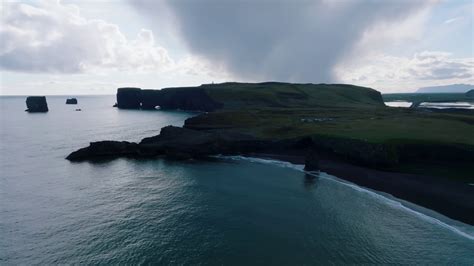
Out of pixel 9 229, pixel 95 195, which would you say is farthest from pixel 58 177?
pixel 9 229

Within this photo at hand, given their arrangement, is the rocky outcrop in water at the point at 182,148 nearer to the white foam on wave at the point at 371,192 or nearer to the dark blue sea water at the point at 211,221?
the white foam on wave at the point at 371,192

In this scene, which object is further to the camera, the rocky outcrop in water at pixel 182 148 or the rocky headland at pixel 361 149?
the rocky outcrop in water at pixel 182 148

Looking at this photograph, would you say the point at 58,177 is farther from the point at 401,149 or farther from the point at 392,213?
the point at 401,149

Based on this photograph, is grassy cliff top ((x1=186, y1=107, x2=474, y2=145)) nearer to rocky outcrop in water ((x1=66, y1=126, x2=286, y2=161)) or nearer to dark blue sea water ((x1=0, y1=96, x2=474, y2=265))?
rocky outcrop in water ((x1=66, y1=126, x2=286, y2=161))

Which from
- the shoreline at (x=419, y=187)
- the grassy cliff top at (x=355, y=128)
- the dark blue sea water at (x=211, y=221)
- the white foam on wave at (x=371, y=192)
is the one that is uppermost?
the grassy cliff top at (x=355, y=128)

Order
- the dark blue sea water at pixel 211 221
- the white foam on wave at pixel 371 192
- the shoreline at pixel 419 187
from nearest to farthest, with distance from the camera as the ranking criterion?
the dark blue sea water at pixel 211 221
the white foam on wave at pixel 371 192
the shoreline at pixel 419 187

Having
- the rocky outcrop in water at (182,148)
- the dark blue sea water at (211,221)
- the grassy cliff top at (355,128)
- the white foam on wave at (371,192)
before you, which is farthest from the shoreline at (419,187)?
the rocky outcrop in water at (182,148)
